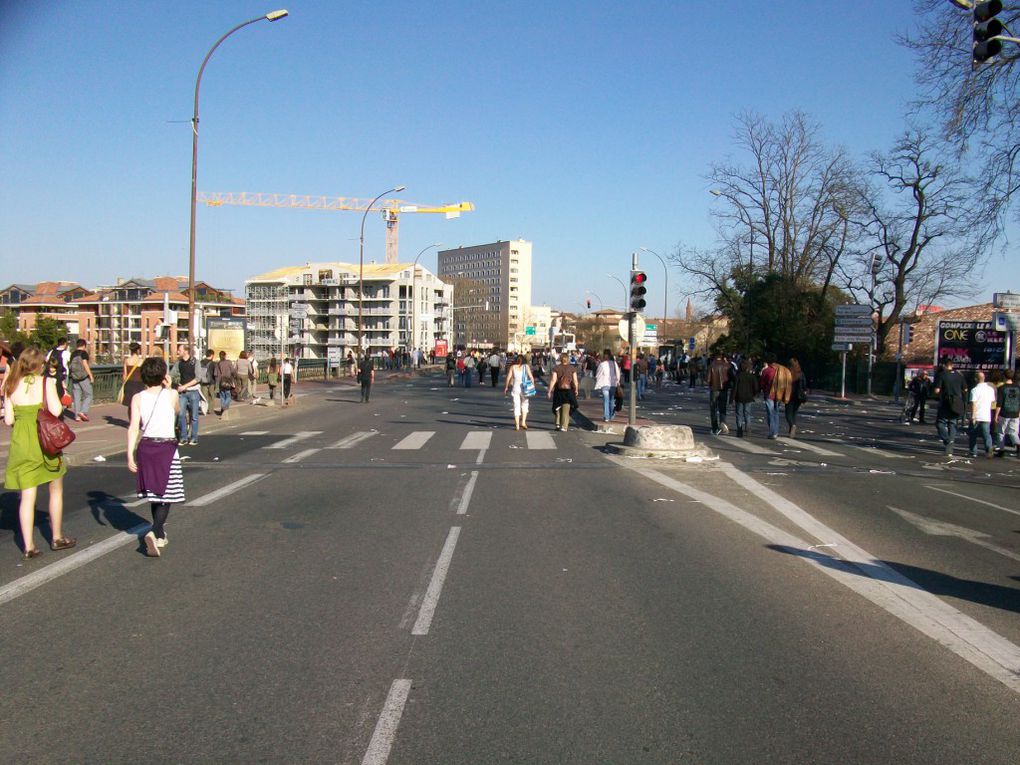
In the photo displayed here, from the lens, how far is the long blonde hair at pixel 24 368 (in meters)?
7.60

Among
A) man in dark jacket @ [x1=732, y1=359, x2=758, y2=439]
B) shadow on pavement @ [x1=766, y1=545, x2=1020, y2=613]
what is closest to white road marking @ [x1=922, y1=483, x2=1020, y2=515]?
shadow on pavement @ [x1=766, y1=545, x2=1020, y2=613]

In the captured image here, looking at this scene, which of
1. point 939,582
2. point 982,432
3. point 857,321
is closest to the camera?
point 939,582

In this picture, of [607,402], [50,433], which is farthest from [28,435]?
[607,402]

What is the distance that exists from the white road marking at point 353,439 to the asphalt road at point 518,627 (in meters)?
5.24

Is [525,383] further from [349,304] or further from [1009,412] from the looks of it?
[349,304]

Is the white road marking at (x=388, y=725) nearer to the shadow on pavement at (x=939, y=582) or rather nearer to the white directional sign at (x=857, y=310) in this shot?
the shadow on pavement at (x=939, y=582)

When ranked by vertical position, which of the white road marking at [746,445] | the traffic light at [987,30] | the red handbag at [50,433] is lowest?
the white road marking at [746,445]

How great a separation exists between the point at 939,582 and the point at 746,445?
36.6 feet

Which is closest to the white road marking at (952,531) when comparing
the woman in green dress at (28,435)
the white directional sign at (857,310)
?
the woman in green dress at (28,435)

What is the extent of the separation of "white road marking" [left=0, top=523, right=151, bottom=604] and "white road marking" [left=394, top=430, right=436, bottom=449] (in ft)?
27.1

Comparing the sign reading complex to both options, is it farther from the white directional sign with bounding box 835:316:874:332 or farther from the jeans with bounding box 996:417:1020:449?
the jeans with bounding box 996:417:1020:449

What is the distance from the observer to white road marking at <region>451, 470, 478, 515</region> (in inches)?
409

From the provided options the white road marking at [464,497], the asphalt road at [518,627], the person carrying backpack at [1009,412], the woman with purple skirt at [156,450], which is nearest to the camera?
the asphalt road at [518,627]

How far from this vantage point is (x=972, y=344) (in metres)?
29.2
